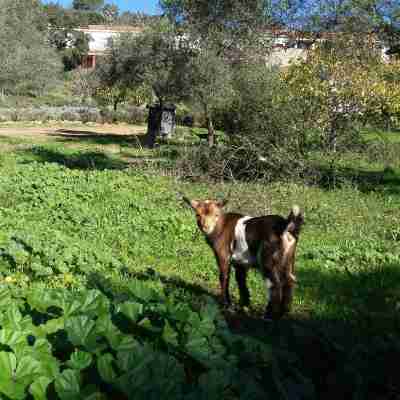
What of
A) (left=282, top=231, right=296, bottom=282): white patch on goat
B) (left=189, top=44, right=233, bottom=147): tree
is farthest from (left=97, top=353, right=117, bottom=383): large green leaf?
(left=189, top=44, right=233, bottom=147): tree

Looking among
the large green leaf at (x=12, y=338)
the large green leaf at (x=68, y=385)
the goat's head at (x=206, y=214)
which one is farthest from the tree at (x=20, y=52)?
the large green leaf at (x=68, y=385)

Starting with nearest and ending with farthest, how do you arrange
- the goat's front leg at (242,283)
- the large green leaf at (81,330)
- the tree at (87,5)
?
the large green leaf at (81,330) < the goat's front leg at (242,283) < the tree at (87,5)

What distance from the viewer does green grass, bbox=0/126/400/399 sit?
4.01 metres

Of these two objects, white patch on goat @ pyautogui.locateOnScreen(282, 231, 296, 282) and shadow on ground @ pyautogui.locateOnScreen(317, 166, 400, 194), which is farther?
shadow on ground @ pyautogui.locateOnScreen(317, 166, 400, 194)

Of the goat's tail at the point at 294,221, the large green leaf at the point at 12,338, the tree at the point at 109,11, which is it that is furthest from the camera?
the tree at the point at 109,11

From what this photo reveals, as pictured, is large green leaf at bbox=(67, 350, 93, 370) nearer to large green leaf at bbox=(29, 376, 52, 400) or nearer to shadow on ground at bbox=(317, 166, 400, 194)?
large green leaf at bbox=(29, 376, 52, 400)

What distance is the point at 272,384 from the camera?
3299 millimetres

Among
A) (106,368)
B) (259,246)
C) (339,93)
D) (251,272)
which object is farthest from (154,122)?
(106,368)

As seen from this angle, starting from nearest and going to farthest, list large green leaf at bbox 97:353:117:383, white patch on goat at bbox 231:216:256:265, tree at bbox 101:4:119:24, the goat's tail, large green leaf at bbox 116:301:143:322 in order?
large green leaf at bbox 97:353:117:383, large green leaf at bbox 116:301:143:322, the goat's tail, white patch on goat at bbox 231:216:256:265, tree at bbox 101:4:119:24

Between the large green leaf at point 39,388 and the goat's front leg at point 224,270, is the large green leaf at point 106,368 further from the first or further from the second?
the goat's front leg at point 224,270

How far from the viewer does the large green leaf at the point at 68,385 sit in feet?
8.13

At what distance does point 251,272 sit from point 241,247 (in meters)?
1.79

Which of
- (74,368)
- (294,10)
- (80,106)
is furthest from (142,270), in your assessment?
(80,106)

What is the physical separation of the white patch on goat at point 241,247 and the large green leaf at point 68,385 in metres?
3.49
